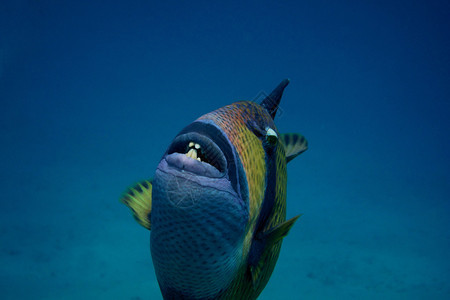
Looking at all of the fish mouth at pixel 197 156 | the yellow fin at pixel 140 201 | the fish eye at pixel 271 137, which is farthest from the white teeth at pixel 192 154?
the yellow fin at pixel 140 201

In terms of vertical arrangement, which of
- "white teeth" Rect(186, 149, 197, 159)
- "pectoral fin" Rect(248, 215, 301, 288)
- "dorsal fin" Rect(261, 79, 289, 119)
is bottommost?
"pectoral fin" Rect(248, 215, 301, 288)

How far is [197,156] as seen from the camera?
66 cm

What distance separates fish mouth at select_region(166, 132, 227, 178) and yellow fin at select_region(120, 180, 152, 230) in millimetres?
507

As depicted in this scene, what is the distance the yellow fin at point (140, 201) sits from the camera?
1104mm

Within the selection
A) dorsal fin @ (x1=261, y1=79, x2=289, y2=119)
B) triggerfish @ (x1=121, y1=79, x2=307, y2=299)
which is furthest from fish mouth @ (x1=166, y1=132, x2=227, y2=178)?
dorsal fin @ (x1=261, y1=79, x2=289, y2=119)

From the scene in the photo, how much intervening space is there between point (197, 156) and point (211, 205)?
120 mm

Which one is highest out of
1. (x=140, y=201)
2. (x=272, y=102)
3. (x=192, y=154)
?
(x=272, y=102)

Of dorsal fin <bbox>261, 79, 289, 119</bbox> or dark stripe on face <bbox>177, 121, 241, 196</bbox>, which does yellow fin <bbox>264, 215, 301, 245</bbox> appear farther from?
dorsal fin <bbox>261, 79, 289, 119</bbox>

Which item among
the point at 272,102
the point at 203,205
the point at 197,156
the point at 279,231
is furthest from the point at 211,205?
the point at 272,102

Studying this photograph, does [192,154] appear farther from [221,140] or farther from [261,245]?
[261,245]

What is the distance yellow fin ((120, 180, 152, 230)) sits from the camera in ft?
3.62

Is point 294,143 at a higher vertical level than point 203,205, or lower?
higher

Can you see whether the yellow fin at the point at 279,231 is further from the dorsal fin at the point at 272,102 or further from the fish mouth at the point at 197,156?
the dorsal fin at the point at 272,102

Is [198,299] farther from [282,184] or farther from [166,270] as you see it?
[282,184]
